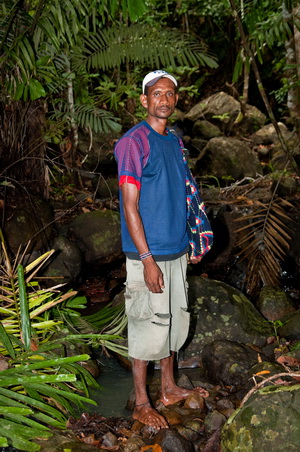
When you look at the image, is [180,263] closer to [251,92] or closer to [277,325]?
[277,325]

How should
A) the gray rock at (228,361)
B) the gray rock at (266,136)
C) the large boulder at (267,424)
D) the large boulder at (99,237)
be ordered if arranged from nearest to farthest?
the large boulder at (267,424) → the gray rock at (228,361) → the large boulder at (99,237) → the gray rock at (266,136)

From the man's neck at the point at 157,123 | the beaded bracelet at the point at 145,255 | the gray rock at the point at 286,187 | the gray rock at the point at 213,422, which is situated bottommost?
the gray rock at the point at 213,422

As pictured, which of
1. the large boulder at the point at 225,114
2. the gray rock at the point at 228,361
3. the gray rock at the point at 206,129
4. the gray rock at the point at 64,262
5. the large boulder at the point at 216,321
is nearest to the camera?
the gray rock at the point at 228,361

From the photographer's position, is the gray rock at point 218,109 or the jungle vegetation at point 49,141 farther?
the gray rock at point 218,109

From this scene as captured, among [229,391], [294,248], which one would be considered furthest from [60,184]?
[229,391]

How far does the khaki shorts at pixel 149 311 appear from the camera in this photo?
275 cm

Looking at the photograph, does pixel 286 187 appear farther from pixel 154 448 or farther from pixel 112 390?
pixel 154 448

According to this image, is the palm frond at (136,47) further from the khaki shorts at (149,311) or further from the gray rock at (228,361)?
the khaki shorts at (149,311)

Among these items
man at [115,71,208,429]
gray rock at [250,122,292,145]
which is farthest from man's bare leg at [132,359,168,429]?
gray rock at [250,122,292,145]

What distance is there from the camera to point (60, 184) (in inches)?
304

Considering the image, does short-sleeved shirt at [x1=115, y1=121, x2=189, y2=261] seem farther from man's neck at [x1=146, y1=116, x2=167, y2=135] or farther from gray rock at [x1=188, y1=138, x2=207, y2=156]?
gray rock at [x1=188, y1=138, x2=207, y2=156]

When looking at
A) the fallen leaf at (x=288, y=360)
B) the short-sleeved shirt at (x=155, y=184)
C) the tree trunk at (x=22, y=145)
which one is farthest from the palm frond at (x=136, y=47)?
the fallen leaf at (x=288, y=360)

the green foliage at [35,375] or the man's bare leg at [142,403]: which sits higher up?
the green foliage at [35,375]

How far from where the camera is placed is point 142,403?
2867mm
